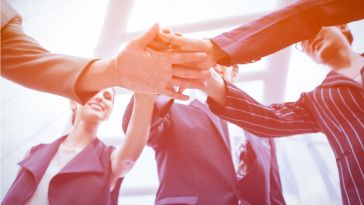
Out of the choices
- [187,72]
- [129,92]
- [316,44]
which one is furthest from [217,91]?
[316,44]

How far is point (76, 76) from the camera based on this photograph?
34.2 inches

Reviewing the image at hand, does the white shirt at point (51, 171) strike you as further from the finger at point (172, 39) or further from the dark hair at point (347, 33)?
the dark hair at point (347, 33)

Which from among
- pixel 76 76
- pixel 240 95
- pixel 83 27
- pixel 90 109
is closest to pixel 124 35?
pixel 83 27

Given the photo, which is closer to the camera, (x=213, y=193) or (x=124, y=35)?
(x=213, y=193)

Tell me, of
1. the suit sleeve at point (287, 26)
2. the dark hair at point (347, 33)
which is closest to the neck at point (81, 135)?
the suit sleeve at point (287, 26)

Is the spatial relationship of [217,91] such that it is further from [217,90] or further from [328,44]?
[328,44]

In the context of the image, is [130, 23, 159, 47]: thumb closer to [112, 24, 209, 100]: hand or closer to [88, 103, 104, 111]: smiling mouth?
[112, 24, 209, 100]: hand

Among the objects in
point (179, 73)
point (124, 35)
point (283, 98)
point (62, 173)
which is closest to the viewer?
point (179, 73)

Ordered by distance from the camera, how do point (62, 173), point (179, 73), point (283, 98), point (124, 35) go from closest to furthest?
point (179, 73)
point (62, 173)
point (283, 98)
point (124, 35)

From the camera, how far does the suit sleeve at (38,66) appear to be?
88 centimetres

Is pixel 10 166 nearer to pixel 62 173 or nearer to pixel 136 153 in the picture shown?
pixel 62 173

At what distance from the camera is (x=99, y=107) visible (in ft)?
3.63

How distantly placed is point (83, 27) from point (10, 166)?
58cm

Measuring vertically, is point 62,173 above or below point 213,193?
below
